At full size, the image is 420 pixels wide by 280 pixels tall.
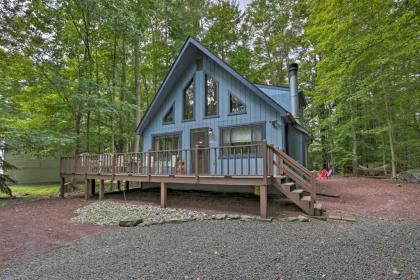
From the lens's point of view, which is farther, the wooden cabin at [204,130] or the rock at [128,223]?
the wooden cabin at [204,130]

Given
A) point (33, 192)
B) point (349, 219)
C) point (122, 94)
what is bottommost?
point (33, 192)

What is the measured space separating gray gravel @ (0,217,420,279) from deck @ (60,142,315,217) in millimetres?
1592

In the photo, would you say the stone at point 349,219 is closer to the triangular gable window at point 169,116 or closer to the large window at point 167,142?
the large window at point 167,142

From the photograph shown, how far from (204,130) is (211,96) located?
5.13 ft

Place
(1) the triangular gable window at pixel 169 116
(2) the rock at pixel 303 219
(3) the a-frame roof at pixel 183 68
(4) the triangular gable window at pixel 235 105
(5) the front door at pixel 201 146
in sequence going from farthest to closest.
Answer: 1. (1) the triangular gable window at pixel 169 116
2. (5) the front door at pixel 201 146
3. (4) the triangular gable window at pixel 235 105
4. (3) the a-frame roof at pixel 183 68
5. (2) the rock at pixel 303 219

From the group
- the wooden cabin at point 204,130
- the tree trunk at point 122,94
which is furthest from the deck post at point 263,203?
the tree trunk at point 122,94

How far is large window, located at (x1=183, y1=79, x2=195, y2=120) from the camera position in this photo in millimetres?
11148

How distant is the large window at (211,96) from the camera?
10484mm

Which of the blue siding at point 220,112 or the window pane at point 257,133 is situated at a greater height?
the blue siding at point 220,112

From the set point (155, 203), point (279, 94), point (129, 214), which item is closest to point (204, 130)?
point (155, 203)

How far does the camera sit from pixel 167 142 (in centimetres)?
1188

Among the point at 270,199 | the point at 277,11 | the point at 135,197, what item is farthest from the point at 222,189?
the point at 277,11

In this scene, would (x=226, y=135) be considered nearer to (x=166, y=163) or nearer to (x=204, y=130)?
(x=204, y=130)

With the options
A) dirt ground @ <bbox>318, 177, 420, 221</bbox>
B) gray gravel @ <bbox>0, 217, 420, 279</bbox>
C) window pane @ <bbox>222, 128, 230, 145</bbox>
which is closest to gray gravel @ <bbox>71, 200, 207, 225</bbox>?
gray gravel @ <bbox>0, 217, 420, 279</bbox>
